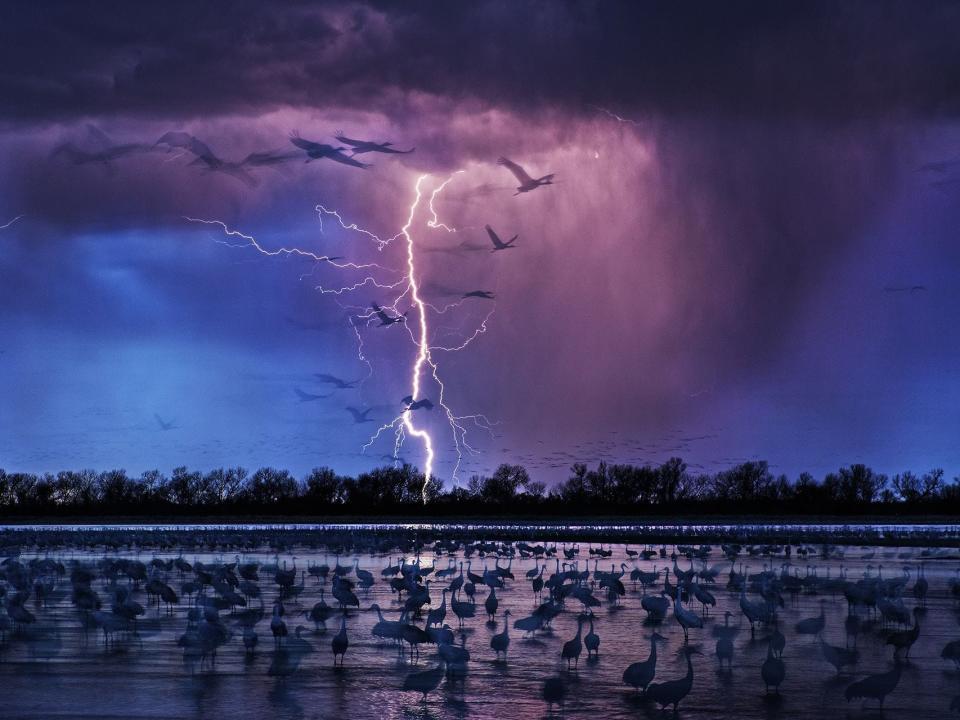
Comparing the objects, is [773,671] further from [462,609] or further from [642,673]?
[462,609]

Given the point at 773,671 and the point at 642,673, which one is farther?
the point at 773,671

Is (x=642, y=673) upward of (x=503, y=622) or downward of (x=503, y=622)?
upward

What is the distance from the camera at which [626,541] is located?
69250mm

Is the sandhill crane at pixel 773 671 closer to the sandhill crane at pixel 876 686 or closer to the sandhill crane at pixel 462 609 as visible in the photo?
the sandhill crane at pixel 876 686

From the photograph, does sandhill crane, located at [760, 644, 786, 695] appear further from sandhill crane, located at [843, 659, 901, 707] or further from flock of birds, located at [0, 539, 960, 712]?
sandhill crane, located at [843, 659, 901, 707]

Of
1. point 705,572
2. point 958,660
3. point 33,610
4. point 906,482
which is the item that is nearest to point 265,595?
point 33,610

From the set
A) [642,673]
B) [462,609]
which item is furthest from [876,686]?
[462,609]

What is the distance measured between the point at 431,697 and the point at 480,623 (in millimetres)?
7695

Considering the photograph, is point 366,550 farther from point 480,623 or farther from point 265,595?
point 480,623

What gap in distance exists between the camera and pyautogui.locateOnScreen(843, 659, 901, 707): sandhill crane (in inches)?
510

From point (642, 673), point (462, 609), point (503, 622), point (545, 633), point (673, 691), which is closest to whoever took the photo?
point (673, 691)

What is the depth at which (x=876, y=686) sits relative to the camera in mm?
13055

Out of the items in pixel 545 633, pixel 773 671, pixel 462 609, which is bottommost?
pixel 545 633

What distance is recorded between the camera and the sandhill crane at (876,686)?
13.0 meters
